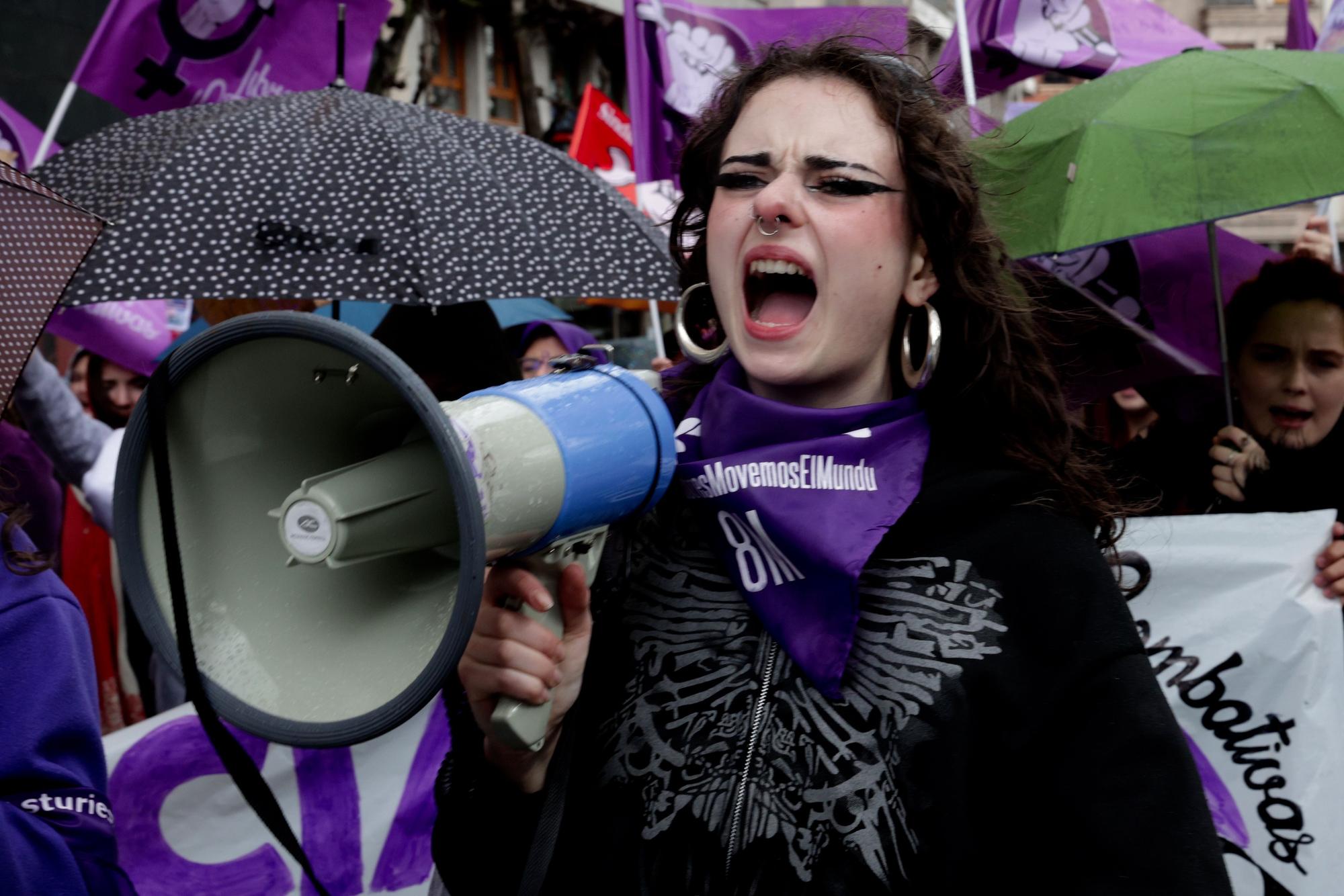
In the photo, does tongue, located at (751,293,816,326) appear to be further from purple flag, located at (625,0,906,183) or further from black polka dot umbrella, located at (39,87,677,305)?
purple flag, located at (625,0,906,183)

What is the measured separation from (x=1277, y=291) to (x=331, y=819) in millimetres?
2770

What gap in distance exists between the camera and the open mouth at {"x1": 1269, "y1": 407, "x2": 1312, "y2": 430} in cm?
308

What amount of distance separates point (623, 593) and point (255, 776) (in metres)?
0.52

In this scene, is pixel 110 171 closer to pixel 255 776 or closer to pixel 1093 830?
pixel 255 776

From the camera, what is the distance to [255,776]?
1.27 metres

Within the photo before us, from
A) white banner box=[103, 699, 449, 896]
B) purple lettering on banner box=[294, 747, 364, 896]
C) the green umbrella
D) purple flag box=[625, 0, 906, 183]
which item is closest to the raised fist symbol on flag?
purple flag box=[625, 0, 906, 183]

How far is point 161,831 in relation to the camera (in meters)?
2.76

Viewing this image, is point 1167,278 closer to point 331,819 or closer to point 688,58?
point 688,58

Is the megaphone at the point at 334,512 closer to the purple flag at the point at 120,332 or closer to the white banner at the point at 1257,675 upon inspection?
the white banner at the point at 1257,675

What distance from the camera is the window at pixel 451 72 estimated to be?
1441 cm

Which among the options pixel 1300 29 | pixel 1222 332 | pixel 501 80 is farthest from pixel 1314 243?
pixel 501 80

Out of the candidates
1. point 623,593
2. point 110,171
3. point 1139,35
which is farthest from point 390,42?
point 623,593

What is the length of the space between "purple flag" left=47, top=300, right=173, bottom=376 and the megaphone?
3092 millimetres

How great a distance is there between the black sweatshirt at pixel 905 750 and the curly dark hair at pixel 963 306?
0.09 meters
